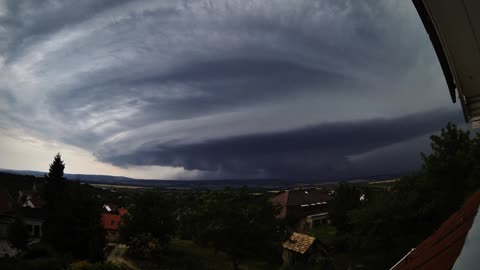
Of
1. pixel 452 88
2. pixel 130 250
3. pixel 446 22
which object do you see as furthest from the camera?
pixel 130 250

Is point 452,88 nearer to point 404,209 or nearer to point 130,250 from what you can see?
point 404,209

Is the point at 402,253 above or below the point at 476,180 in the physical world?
below

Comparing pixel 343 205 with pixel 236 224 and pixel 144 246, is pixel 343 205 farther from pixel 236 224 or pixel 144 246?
pixel 144 246

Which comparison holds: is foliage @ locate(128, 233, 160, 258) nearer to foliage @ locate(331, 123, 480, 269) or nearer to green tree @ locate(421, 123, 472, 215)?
foliage @ locate(331, 123, 480, 269)

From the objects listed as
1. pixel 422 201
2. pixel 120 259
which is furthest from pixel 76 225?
pixel 422 201

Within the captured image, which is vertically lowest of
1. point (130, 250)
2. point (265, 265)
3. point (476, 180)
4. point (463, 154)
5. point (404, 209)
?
point (265, 265)

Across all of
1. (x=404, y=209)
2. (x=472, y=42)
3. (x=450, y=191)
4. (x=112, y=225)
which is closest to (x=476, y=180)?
(x=450, y=191)

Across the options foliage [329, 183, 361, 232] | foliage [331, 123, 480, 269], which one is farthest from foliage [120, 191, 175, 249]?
foliage [329, 183, 361, 232]

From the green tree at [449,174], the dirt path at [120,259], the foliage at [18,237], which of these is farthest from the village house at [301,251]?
the foliage at [18,237]
